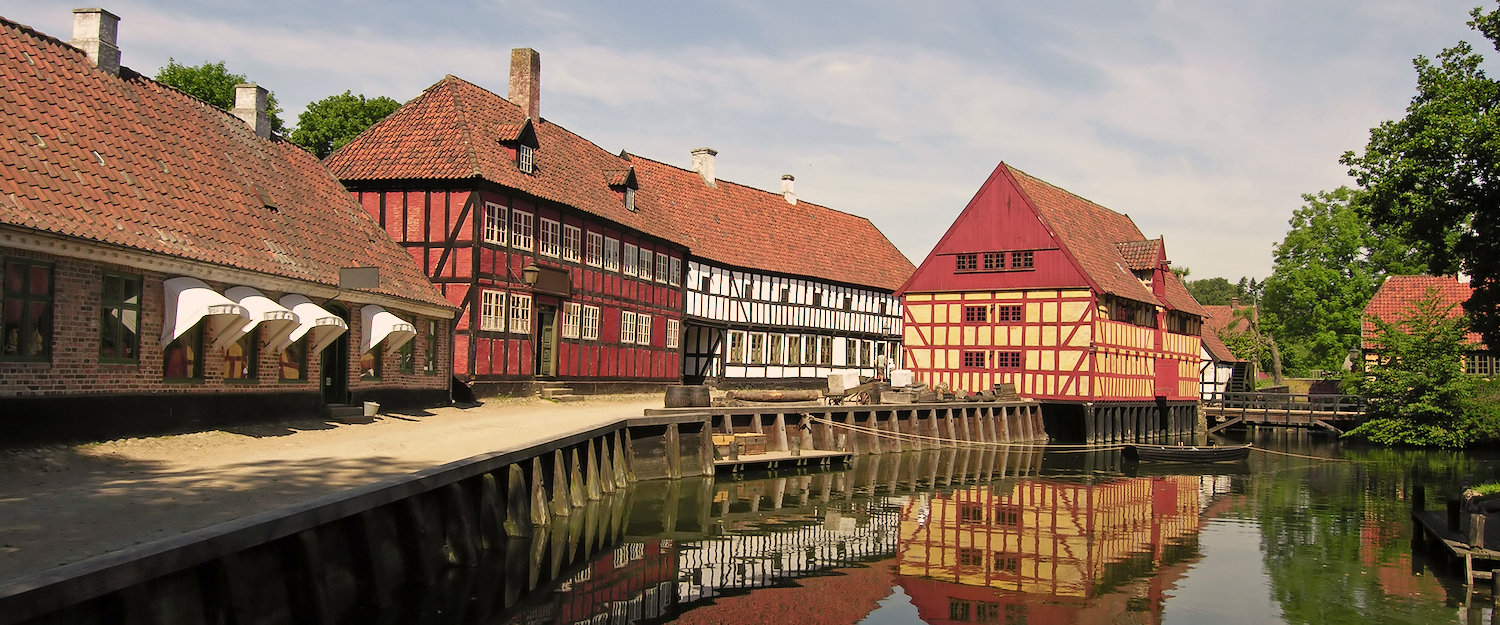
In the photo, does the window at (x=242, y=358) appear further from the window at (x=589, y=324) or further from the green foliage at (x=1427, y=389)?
the green foliage at (x=1427, y=389)

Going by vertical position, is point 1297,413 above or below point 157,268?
below

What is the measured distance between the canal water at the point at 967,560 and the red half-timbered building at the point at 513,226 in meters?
7.35

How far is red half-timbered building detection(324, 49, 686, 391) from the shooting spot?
2811 cm

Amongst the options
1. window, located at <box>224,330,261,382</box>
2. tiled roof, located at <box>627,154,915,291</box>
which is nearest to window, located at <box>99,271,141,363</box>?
window, located at <box>224,330,261,382</box>

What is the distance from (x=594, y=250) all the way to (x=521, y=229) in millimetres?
3741

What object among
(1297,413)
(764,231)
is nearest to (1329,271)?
(1297,413)

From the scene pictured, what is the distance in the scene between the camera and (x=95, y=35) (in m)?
18.5

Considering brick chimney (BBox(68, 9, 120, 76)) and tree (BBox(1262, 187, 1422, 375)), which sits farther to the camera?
tree (BBox(1262, 187, 1422, 375))

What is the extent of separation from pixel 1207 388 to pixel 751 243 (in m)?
35.5

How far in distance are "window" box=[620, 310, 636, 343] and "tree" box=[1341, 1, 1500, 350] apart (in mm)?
20515

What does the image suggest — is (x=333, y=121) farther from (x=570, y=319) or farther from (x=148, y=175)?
(x=148, y=175)

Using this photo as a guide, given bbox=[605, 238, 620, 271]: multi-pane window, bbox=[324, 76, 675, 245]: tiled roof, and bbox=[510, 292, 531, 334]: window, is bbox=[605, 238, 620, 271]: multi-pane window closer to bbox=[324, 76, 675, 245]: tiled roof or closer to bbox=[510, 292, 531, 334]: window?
bbox=[324, 76, 675, 245]: tiled roof

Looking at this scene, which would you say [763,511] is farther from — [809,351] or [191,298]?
[809,351]

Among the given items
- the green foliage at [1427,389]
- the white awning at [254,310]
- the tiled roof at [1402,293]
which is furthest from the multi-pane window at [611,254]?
the tiled roof at [1402,293]
